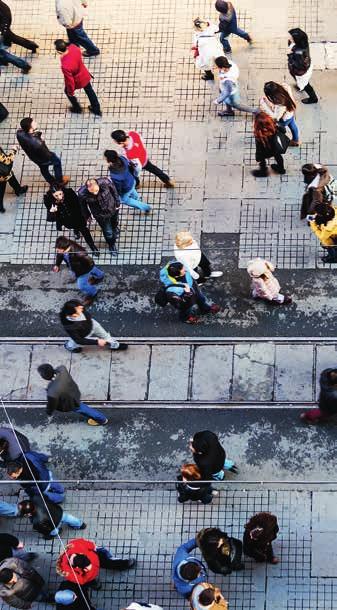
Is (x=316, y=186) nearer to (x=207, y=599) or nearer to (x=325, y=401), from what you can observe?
(x=325, y=401)

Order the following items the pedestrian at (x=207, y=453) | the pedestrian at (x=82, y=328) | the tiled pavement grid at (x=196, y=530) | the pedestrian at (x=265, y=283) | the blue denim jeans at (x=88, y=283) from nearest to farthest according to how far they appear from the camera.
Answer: the pedestrian at (x=207, y=453)
the tiled pavement grid at (x=196, y=530)
the pedestrian at (x=82, y=328)
the pedestrian at (x=265, y=283)
the blue denim jeans at (x=88, y=283)

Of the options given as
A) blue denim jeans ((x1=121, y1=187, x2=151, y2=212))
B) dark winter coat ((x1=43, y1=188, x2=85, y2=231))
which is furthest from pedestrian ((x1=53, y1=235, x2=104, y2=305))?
blue denim jeans ((x1=121, y1=187, x2=151, y2=212))

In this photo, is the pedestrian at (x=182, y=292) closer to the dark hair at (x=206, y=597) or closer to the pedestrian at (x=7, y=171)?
the pedestrian at (x=7, y=171)

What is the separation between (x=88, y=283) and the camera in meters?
14.7

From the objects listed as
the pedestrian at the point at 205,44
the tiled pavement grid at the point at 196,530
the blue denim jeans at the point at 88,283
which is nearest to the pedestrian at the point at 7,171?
the blue denim jeans at the point at 88,283

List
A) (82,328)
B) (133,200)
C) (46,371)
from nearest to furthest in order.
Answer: (46,371), (82,328), (133,200)

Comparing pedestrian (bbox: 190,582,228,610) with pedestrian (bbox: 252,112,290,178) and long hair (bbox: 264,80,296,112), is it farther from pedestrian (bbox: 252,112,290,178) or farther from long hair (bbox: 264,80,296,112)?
long hair (bbox: 264,80,296,112)

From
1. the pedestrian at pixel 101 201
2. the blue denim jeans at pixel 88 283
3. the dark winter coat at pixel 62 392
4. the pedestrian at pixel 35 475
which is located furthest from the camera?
the blue denim jeans at pixel 88 283

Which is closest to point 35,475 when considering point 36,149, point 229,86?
point 36,149

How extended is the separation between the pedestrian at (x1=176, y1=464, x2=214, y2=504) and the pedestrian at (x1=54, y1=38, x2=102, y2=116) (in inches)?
238

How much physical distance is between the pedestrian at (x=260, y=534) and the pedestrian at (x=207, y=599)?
35.6 inches

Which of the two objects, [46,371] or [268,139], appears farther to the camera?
[268,139]

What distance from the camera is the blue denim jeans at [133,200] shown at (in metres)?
14.9

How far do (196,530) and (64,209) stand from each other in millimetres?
4530
